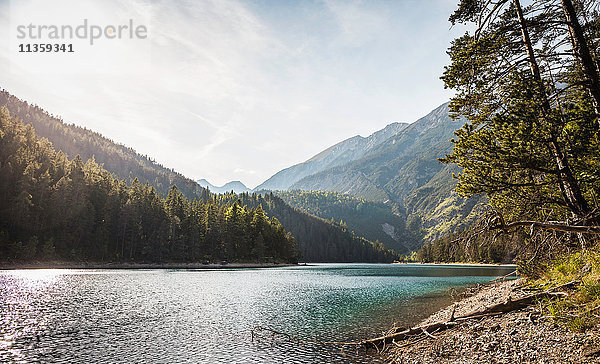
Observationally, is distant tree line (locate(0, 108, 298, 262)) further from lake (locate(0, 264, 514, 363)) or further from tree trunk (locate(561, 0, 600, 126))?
tree trunk (locate(561, 0, 600, 126))

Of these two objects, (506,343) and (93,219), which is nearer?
(506,343)

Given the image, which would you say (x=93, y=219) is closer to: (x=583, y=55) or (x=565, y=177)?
(x=565, y=177)

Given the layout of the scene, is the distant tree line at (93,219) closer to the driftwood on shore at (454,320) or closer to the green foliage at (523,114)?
the driftwood on shore at (454,320)

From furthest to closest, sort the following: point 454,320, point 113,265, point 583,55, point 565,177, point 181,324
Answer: point 113,265
point 181,324
point 454,320
point 565,177
point 583,55

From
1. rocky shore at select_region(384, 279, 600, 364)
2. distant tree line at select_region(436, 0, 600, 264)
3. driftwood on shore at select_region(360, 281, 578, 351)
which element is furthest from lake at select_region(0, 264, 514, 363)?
distant tree line at select_region(436, 0, 600, 264)

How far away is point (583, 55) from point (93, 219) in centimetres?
12199

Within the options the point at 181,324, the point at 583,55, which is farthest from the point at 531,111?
the point at 181,324

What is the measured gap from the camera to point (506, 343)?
42.2 ft

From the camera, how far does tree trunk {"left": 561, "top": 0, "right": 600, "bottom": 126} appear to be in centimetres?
1358

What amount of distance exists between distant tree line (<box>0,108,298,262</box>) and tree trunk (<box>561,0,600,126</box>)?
108 meters

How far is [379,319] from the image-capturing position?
1053 inches

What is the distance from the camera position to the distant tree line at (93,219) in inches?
3472

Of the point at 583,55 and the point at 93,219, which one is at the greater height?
the point at 93,219

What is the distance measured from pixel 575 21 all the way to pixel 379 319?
22997 mm
